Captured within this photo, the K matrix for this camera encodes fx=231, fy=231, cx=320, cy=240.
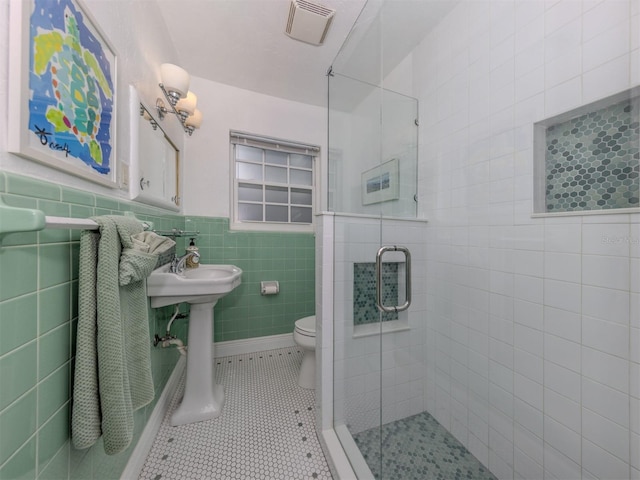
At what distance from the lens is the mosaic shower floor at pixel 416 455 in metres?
1.03

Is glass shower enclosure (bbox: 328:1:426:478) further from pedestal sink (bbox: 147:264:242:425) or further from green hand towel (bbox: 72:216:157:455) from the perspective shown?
green hand towel (bbox: 72:216:157:455)

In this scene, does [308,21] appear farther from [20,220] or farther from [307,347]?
[307,347]

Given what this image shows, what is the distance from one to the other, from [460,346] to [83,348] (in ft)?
5.21

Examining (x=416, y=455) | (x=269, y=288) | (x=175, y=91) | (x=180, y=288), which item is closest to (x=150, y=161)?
(x=175, y=91)

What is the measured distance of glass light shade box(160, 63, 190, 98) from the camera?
1287 mm

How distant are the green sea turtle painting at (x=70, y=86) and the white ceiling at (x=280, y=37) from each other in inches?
35.4

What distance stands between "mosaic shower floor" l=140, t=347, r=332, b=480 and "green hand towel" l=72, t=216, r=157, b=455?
638 mm

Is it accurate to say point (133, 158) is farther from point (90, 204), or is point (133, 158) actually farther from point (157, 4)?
point (157, 4)

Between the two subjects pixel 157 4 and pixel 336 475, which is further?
pixel 157 4

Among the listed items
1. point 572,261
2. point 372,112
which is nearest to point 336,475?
point 572,261

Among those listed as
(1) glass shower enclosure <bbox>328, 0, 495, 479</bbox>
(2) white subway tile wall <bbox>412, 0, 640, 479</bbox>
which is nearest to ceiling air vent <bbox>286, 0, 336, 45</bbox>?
Answer: (1) glass shower enclosure <bbox>328, 0, 495, 479</bbox>

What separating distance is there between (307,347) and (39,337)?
127 centimetres

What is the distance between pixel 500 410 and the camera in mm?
1086

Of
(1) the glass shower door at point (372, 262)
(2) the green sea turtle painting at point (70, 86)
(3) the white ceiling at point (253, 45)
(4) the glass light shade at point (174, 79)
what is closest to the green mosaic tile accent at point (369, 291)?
(1) the glass shower door at point (372, 262)
